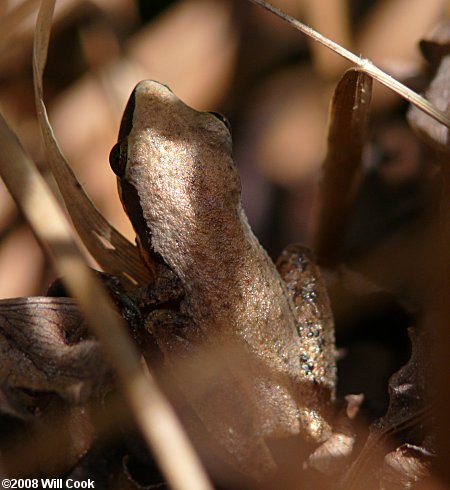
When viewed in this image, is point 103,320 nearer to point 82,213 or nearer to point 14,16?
point 82,213

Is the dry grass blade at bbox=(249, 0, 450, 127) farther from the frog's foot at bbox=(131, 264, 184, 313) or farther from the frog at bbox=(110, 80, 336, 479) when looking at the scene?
the frog's foot at bbox=(131, 264, 184, 313)

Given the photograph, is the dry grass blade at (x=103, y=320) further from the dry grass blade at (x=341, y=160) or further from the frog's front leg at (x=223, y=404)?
the dry grass blade at (x=341, y=160)

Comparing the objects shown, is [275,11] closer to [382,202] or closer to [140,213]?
[140,213]

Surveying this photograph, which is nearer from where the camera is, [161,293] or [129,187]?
[161,293]

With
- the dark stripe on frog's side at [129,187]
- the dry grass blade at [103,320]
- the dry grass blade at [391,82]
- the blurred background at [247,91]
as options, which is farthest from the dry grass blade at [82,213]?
the dry grass blade at [391,82]

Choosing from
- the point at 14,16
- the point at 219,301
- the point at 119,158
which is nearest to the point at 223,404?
the point at 219,301

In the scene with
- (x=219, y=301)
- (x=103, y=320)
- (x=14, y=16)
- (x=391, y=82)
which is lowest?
(x=219, y=301)

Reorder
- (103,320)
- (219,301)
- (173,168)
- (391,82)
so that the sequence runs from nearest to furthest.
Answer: (103,320), (391,82), (219,301), (173,168)
